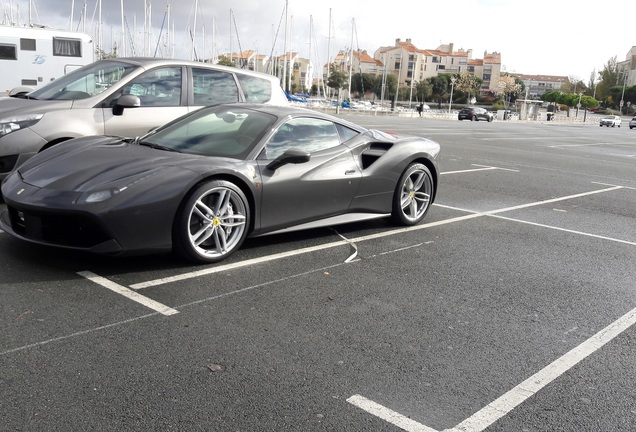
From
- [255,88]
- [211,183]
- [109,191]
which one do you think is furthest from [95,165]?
[255,88]

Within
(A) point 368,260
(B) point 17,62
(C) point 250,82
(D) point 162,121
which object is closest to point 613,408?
(A) point 368,260

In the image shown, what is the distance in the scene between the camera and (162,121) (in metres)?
7.51

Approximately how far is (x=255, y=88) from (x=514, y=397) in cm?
620

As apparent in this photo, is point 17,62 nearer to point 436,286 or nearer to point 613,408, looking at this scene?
point 436,286

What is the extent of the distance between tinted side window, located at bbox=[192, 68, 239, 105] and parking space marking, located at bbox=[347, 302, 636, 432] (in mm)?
5454

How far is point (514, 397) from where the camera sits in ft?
10.1

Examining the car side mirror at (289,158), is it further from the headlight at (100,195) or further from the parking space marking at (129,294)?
the parking space marking at (129,294)

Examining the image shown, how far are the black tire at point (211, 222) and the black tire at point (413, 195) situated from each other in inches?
79.2

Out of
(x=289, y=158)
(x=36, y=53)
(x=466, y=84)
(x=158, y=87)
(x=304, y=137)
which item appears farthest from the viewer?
(x=466, y=84)

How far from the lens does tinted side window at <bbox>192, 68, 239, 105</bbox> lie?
787 centimetres

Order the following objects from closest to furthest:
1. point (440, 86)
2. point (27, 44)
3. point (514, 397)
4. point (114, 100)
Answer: point (514, 397), point (114, 100), point (27, 44), point (440, 86)

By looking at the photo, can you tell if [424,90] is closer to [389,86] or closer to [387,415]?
[389,86]

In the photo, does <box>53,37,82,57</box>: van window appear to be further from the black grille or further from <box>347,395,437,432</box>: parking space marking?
<box>347,395,437,432</box>: parking space marking

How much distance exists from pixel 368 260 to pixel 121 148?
2.26m
